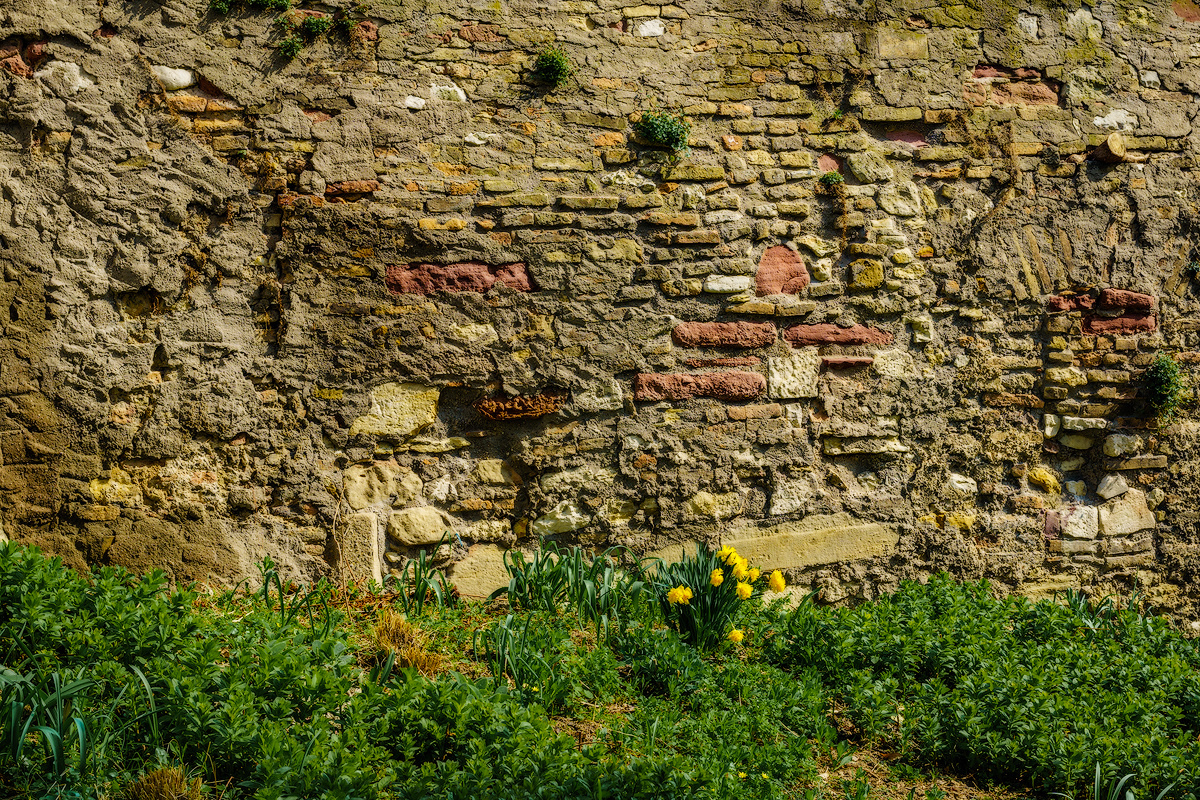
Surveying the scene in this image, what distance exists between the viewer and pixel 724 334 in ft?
13.1

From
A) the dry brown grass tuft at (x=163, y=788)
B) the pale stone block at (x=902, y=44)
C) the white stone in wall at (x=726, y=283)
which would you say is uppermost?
the pale stone block at (x=902, y=44)

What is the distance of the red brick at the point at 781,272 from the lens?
4.07 metres

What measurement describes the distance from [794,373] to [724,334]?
16.4 inches

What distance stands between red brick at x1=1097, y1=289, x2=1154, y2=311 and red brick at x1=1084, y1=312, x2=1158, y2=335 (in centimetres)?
4

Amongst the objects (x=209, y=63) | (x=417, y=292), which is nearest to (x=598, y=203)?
(x=417, y=292)

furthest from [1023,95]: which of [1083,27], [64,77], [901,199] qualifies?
[64,77]

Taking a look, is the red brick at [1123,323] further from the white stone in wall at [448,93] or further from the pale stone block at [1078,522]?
the white stone in wall at [448,93]

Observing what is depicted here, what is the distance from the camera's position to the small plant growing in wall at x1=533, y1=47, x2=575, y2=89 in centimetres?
380

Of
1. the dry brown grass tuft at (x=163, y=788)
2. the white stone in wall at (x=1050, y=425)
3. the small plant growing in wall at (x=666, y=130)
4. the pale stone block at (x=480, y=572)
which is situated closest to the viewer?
the dry brown grass tuft at (x=163, y=788)

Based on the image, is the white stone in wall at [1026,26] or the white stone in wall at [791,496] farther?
the white stone in wall at [1026,26]

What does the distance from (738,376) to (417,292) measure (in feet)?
5.19

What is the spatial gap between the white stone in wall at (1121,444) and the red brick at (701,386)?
196 cm

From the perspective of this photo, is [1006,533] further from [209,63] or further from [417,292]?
[209,63]

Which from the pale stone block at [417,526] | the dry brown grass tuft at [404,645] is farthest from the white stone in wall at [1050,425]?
the dry brown grass tuft at [404,645]
